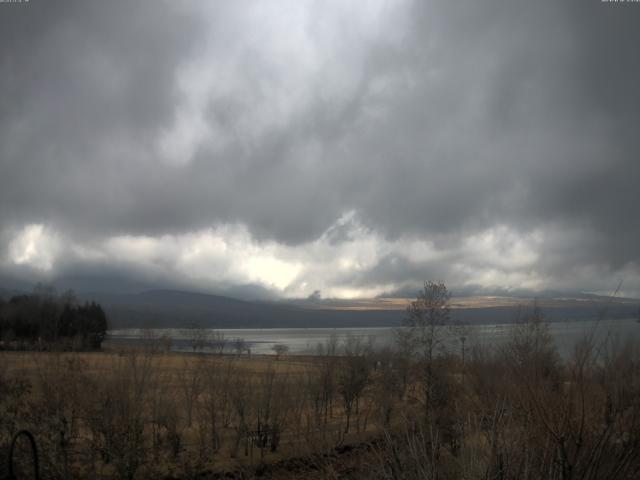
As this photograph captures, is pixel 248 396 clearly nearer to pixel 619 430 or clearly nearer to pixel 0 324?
pixel 619 430

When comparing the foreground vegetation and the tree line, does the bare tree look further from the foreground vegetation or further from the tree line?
the tree line

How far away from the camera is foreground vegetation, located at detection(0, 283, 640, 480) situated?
27.0 feet

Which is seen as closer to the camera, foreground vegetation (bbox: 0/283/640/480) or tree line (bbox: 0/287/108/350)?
foreground vegetation (bbox: 0/283/640/480)

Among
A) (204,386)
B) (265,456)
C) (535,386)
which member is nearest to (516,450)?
(535,386)

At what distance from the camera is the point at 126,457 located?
74.9 ft

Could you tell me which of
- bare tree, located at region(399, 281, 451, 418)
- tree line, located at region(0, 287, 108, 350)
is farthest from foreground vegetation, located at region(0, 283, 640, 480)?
tree line, located at region(0, 287, 108, 350)

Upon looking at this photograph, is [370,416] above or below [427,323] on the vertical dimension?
below

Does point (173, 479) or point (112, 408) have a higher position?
point (112, 408)

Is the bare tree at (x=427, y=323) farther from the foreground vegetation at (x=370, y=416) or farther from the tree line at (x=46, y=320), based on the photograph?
the tree line at (x=46, y=320)

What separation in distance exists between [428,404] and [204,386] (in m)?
16.3

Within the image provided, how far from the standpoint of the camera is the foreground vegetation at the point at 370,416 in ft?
27.0

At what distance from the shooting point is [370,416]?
47281 millimetres

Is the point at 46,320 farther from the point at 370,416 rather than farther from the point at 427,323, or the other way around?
the point at 427,323

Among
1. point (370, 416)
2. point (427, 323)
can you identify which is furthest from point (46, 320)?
point (427, 323)
